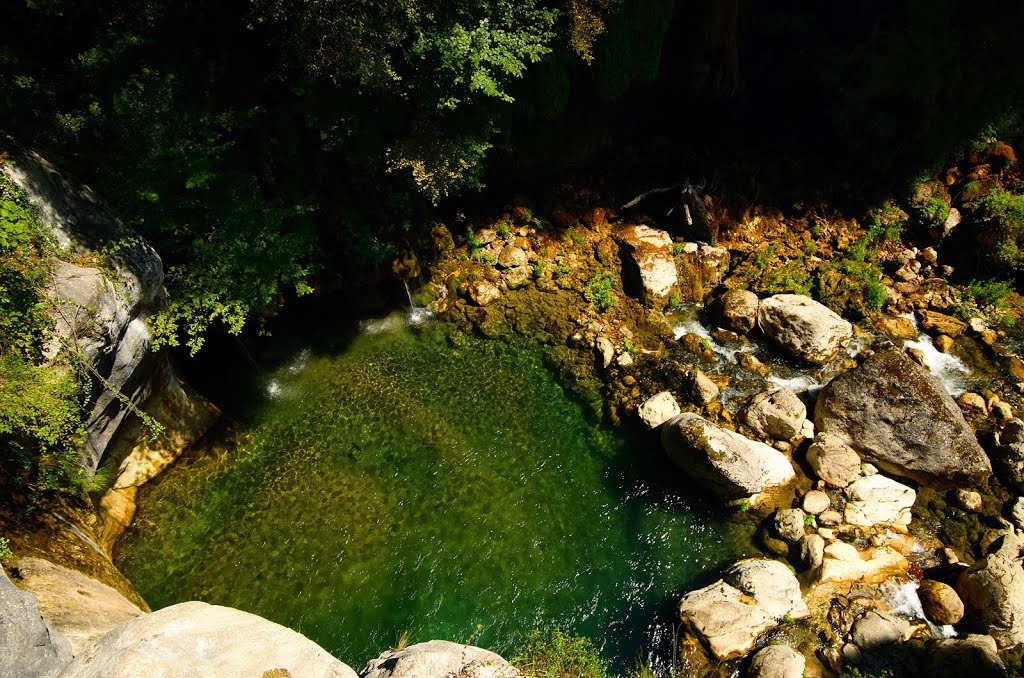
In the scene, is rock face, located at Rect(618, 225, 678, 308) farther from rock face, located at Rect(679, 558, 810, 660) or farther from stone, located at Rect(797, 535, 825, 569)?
rock face, located at Rect(679, 558, 810, 660)

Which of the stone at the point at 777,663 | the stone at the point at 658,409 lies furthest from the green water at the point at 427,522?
the stone at the point at 777,663

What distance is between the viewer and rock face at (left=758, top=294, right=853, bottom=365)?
1201 centimetres

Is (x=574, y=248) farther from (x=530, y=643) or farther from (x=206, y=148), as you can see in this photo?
(x=530, y=643)

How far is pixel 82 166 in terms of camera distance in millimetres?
8789

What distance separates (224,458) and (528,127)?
10.8 metres

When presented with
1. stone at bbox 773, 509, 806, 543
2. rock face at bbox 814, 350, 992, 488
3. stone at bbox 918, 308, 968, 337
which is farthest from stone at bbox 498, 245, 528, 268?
stone at bbox 918, 308, 968, 337

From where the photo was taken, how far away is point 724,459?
378 inches

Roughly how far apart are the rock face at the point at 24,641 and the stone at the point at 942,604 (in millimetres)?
11129

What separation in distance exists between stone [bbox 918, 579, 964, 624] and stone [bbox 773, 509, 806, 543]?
6.10ft

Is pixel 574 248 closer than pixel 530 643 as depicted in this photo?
No

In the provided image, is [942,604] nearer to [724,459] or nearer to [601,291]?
[724,459]

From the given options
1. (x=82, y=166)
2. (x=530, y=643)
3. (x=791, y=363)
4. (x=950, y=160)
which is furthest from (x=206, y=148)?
(x=950, y=160)

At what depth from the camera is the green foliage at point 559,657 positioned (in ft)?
24.5

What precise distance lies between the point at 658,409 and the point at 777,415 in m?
2.32
